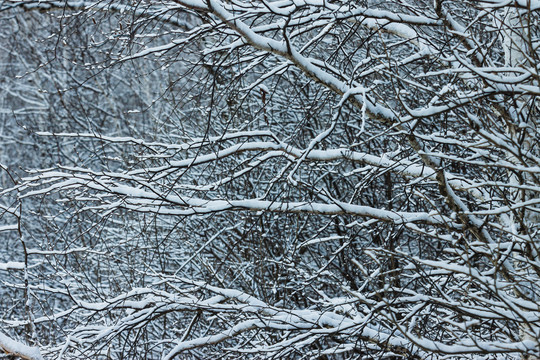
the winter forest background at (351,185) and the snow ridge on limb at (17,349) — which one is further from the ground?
the winter forest background at (351,185)

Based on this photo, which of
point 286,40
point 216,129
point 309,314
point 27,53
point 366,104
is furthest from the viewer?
point 27,53

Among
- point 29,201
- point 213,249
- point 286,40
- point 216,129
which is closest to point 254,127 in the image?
point 216,129

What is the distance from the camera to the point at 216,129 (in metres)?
8.67

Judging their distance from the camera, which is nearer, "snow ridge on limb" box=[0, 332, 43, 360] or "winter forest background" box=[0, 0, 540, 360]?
"snow ridge on limb" box=[0, 332, 43, 360]

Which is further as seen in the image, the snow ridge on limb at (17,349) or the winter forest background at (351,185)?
the winter forest background at (351,185)

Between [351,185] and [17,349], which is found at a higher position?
[351,185]

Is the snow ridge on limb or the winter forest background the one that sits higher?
the winter forest background

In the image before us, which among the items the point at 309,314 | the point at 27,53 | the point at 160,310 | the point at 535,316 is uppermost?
the point at 27,53

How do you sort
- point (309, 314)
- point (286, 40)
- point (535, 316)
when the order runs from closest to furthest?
point (535, 316), point (286, 40), point (309, 314)

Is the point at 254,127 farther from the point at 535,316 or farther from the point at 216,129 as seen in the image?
the point at 535,316

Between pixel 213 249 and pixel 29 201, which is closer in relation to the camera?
pixel 213 249

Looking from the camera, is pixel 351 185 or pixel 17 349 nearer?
pixel 17 349

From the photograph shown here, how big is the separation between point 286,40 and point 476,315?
181 cm

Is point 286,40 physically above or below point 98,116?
below
